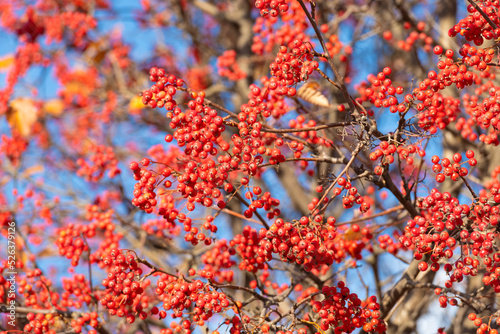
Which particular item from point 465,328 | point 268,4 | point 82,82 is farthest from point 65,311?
point 82,82

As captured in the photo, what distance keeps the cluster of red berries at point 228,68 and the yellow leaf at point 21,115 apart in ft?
9.46

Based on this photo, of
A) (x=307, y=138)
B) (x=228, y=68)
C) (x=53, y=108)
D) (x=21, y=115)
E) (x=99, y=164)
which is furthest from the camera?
(x=53, y=108)

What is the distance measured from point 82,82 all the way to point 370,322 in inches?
422

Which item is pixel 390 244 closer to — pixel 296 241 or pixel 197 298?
pixel 296 241

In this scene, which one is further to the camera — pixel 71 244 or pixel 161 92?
pixel 71 244

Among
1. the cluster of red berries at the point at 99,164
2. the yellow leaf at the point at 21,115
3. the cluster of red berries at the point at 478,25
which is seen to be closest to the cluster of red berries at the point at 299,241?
the cluster of red berries at the point at 478,25

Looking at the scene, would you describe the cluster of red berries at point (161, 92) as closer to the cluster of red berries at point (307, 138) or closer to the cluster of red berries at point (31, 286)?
the cluster of red berries at point (307, 138)

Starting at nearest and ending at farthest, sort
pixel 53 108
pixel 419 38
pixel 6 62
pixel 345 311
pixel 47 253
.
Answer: pixel 345 311
pixel 419 38
pixel 47 253
pixel 6 62
pixel 53 108

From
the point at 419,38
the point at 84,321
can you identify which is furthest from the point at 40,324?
the point at 419,38

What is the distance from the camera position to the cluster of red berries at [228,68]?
6.81m

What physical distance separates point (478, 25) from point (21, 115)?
6.18 metres

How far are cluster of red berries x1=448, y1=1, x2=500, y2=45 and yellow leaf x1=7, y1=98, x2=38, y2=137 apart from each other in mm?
5805

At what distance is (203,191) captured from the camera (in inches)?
112

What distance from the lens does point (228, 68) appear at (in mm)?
7613
